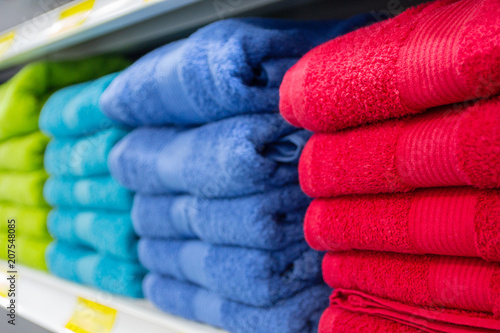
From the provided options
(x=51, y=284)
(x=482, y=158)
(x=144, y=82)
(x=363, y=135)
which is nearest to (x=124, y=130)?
(x=144, y=82)

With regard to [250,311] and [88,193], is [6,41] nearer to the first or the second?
[88,193]

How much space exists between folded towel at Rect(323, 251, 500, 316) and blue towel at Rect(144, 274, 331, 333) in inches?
2.5

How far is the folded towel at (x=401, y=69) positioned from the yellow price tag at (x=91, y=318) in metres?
0.39

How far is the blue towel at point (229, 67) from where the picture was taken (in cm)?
47

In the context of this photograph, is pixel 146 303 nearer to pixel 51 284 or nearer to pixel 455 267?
pixel 51 284

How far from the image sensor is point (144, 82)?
0.57 metres

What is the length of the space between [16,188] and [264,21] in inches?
24.6

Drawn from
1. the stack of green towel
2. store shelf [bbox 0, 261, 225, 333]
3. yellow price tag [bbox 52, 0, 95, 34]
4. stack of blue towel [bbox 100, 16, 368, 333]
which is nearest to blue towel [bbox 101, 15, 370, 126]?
stack of blue towel [bbox 100, 16, 368, 333]

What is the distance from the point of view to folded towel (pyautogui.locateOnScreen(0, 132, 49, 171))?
0.88m

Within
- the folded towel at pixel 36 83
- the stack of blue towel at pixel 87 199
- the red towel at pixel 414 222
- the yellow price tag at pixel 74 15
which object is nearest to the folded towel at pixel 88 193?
the stack of blue towel at pixel 87 199

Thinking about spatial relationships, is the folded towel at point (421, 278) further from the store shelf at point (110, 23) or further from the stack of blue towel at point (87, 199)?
the stack of blue towel at point (87, 199)

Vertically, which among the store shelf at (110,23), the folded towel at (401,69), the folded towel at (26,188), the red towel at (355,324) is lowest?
the red towel at (355,324)

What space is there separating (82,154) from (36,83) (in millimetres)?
193

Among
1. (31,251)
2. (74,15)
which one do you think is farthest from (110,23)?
(31,251)
